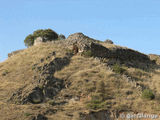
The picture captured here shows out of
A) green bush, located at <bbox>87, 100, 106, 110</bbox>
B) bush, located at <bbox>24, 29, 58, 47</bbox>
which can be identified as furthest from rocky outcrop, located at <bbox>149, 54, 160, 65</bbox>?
green bush, located at <bbox>87, 100, 106, 110</bbox>

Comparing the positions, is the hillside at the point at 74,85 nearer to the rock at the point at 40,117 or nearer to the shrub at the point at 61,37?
the rock at the point at 40,117

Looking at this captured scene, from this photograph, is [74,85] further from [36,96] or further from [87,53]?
[87,53]

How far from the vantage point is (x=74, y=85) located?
82.8ft

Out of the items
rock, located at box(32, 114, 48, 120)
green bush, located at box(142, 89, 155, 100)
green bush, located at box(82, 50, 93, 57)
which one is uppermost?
green bush, located at box(82, 50, 93, 57)

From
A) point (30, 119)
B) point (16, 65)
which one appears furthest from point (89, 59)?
point (30, 119)

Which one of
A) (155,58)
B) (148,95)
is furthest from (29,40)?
(148,95)

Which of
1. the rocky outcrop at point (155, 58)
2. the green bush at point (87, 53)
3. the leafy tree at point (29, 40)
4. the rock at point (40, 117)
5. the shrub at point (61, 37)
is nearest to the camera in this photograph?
the rock at point (40, 117)

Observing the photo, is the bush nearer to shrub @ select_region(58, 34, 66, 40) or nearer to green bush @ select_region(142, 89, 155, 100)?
shrub @ select_region(58, 34, 66, 40)

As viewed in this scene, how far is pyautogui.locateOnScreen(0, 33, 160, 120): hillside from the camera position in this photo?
21438mm

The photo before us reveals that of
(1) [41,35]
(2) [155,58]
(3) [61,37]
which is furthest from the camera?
(1) [41,35]

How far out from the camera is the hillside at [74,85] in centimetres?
2144

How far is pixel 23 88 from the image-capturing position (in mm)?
24547

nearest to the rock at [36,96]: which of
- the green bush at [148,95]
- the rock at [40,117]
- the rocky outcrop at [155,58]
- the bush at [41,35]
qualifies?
the rock at [40,117]

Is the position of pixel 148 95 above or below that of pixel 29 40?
below
